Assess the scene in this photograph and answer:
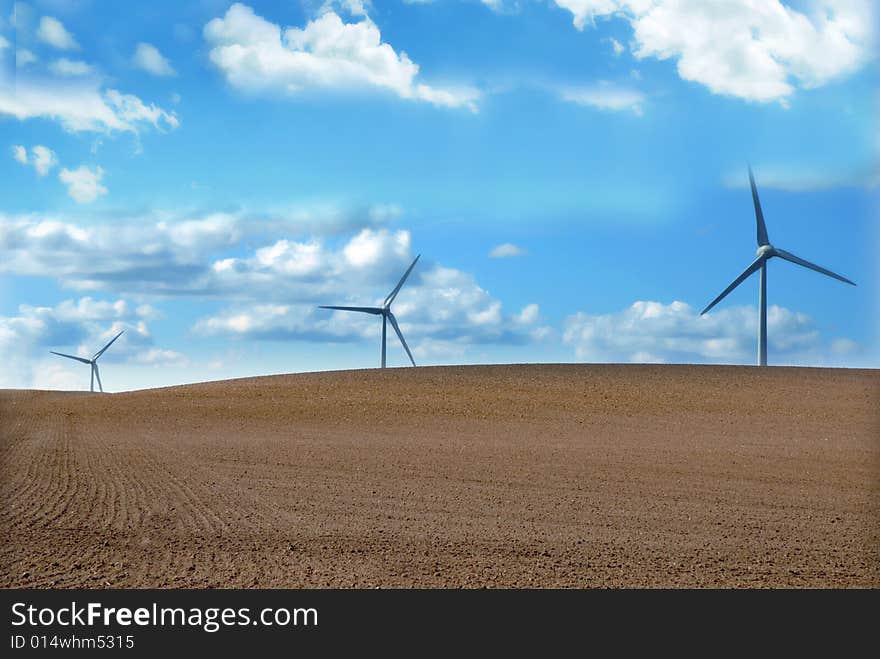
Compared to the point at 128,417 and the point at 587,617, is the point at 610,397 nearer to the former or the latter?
the point at 128,417

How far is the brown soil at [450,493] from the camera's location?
9.99m

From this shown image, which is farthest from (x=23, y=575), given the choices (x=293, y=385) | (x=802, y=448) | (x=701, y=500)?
(x=293, y=385)

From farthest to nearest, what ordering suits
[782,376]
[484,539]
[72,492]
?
[782,376]
[72,492]
[484,539]

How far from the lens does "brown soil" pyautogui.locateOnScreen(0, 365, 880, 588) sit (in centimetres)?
999

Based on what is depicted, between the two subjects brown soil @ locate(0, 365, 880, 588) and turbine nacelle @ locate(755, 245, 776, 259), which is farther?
turbine nacelle @ locate(755, 245, 776, 259)

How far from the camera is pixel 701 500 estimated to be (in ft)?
53.1

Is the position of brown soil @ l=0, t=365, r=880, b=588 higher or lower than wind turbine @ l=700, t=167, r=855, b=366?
lower

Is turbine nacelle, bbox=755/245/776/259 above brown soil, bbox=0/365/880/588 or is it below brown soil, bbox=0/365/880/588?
above

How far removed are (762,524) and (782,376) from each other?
35.1m

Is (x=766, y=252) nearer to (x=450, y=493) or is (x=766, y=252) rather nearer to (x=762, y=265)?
(x=762, y=265)

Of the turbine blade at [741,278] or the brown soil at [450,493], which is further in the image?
the turbine blade at [741,278]

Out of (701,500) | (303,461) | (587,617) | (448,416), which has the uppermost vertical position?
(448,416)

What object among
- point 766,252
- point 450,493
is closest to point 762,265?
point 766,252

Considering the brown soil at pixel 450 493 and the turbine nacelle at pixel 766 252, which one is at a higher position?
the turbine nacelle at pixel 766 252
